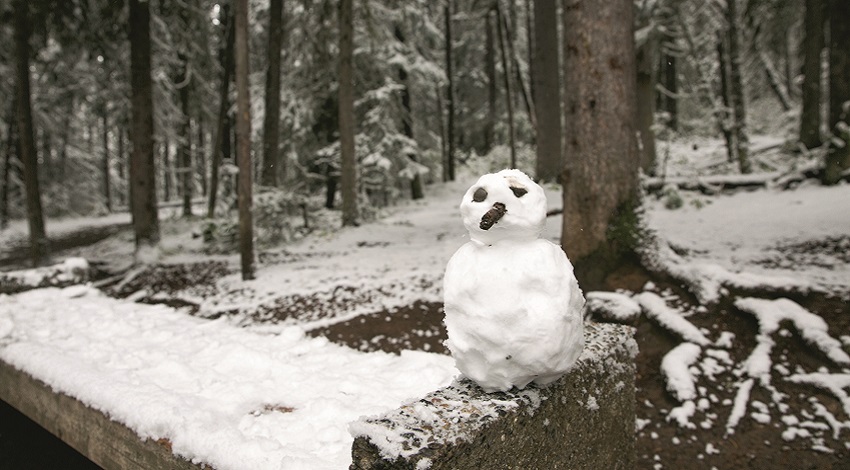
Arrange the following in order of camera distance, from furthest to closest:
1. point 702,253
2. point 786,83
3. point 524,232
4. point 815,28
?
1. point 786,83
2. point 815,28
3. point 702,253
4. point 524,232

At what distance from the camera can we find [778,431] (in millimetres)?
3596

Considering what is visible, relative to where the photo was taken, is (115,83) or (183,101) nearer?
(115,83)

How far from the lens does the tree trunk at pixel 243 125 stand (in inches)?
303

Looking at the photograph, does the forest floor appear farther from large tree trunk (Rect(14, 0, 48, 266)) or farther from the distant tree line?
large tree trunk (Rect(14, 0, 48, 266))

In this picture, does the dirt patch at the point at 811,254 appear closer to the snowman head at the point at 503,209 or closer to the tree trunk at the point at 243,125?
the snowman head at the point at 503,209

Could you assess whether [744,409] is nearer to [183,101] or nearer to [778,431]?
[778,431]

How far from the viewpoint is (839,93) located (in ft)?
25.4

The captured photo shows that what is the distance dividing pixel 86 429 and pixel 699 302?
531cm

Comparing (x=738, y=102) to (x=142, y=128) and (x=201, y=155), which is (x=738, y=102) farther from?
(x=201, y=155)

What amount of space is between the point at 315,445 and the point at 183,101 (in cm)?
1775

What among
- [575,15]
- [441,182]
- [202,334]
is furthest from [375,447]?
[441,182]

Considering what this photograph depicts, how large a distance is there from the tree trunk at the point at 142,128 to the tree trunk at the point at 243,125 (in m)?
3.85

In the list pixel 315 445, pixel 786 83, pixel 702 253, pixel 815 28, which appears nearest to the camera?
pixel 315 445

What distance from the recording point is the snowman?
192 centimetres
